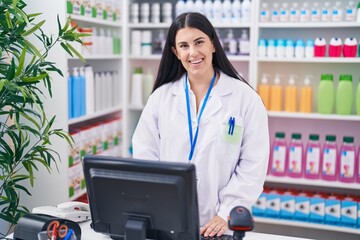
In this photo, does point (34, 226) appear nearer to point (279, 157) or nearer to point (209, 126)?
point (209, 126)

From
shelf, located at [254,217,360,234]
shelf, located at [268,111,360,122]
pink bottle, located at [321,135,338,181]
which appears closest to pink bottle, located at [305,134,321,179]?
pink bottle, located at [321,135,338,181]

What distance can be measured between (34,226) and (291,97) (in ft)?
8.08

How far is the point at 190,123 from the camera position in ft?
7.04

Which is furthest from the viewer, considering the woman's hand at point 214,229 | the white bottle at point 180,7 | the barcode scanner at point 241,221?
the white bottle at point 180,7

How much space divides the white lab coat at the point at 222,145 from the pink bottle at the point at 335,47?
1.53m

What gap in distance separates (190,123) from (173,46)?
15.6 inches

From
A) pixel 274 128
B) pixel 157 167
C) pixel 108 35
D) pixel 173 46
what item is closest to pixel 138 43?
pixel 108 35

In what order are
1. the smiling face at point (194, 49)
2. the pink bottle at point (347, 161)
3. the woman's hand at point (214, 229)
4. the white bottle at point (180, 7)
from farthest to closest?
the white bottle at point (180, 7)
the pink bottle at point (347, 161)
the smiling face at point (194, 49)
the woman's hand at point (214, 229)

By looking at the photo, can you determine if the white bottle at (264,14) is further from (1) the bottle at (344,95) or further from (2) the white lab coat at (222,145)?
(2) the white lab coat at (222,145)

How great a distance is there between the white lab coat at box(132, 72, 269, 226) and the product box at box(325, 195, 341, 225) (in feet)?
5.39

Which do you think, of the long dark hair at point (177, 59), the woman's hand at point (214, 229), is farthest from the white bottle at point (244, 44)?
the woman's hand at point (214, 229)

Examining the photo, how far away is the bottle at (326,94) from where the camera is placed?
135 inches

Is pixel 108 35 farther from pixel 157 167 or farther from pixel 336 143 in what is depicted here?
pixel 157 167

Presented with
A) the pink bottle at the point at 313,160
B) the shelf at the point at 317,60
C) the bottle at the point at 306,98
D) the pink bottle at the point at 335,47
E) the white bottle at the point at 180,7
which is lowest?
the pink bottle at the point at 313,160
